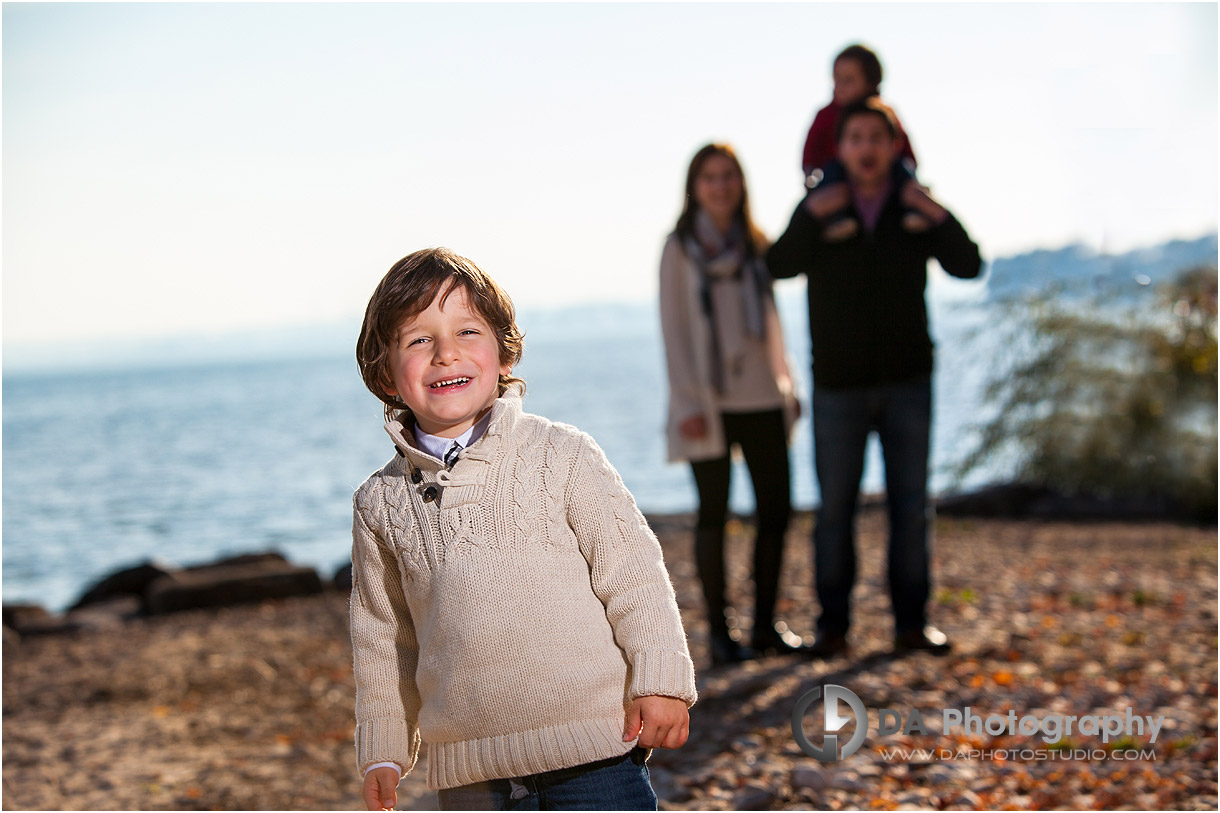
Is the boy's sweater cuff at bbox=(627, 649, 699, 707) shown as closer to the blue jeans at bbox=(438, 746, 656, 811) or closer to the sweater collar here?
the blue jeans at bbox=(438, 746, 656, 811)

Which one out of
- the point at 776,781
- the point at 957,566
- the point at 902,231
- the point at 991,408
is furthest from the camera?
the point at 991,408

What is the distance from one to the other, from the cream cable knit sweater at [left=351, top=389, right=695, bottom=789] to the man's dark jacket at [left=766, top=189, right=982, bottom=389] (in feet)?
7.69

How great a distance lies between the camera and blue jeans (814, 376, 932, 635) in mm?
3992

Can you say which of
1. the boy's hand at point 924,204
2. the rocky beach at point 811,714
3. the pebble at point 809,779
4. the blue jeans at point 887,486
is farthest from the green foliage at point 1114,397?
the pebble at point 809,779

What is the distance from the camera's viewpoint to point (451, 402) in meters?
1.73

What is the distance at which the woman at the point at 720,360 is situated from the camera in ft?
13.3

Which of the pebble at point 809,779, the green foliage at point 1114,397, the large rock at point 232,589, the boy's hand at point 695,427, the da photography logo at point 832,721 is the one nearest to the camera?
the pebble at point 809,779

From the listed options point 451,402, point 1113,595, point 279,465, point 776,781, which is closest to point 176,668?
point 776,781

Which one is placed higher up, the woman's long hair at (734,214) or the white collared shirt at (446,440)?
the woman's long hair at (734,214)

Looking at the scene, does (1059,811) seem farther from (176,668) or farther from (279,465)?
(279,465)

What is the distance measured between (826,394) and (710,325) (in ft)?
1.60

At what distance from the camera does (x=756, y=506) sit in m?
4.15

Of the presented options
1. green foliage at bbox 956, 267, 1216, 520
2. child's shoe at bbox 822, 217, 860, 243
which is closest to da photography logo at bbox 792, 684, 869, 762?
child's shoe at bbox 822, 217, 860, 243

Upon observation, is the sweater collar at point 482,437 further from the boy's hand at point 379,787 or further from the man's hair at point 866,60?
the man's hair at point 866,60
